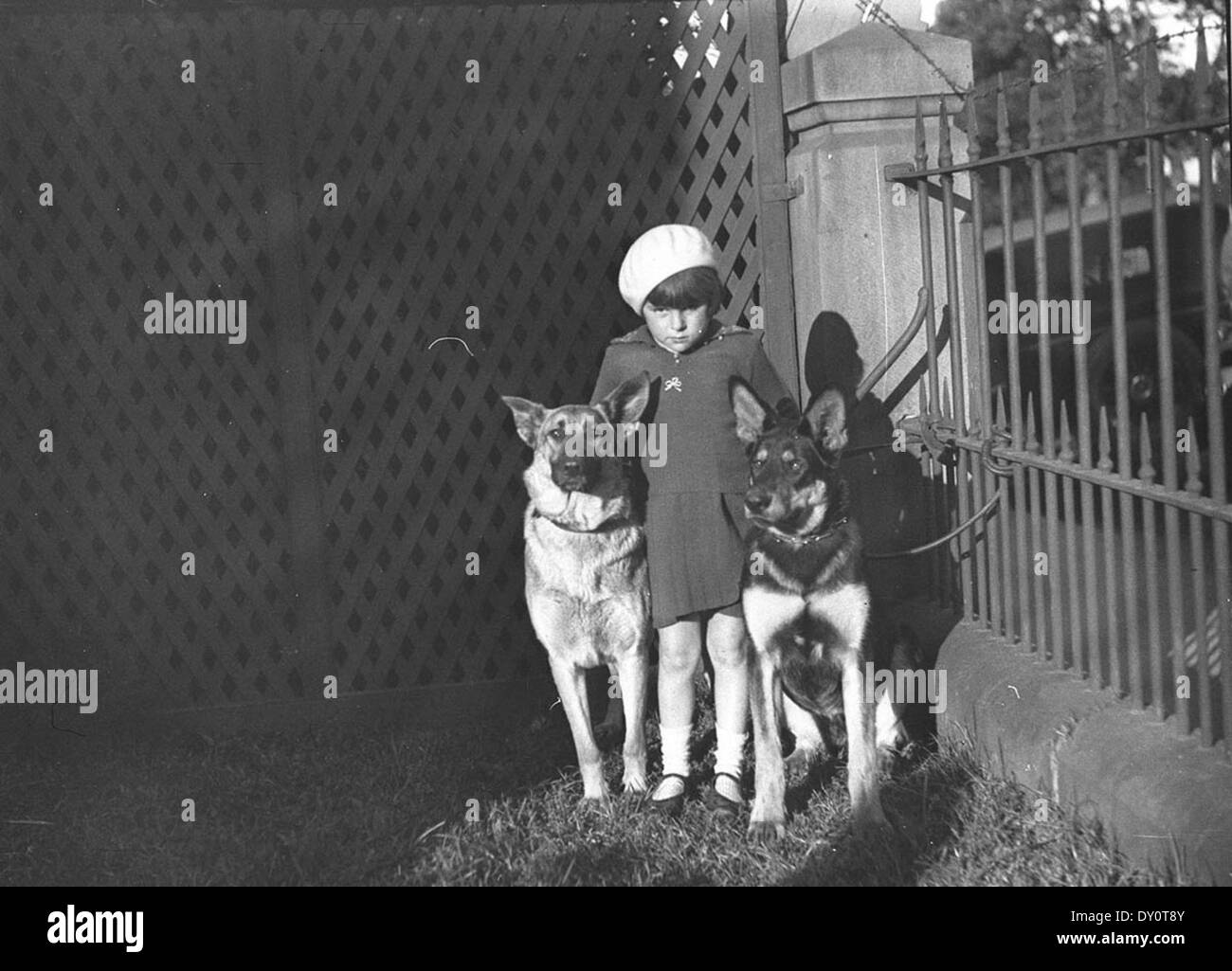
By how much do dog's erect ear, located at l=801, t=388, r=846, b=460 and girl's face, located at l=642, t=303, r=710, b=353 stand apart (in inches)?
19.5

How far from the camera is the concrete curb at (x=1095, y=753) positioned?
3547mm

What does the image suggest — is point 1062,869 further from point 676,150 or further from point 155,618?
point 155,618

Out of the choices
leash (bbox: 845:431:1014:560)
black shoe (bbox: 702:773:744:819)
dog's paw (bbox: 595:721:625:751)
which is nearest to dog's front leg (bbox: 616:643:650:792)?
black shoe (bbox: 702:773:744:819)

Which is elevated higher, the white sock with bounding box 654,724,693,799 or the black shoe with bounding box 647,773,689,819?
the white sock with bounding box 654,724,693,799

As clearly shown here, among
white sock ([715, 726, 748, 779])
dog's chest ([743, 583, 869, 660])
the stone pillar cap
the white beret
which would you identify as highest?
the stone pillar cap

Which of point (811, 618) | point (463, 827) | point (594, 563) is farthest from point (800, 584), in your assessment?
point (463, 827)

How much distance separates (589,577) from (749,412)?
0.82 meters

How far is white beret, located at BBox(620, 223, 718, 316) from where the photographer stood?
464cm

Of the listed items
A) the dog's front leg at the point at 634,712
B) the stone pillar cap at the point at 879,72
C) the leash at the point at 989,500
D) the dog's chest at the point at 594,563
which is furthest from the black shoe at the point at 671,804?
the stone pillar cap at the point at 879,72

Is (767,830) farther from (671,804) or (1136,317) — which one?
(1136,317)

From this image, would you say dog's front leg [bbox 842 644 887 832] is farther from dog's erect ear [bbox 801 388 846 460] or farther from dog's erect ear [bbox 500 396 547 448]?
dog's erect ear [bbox 500 396 547 448]

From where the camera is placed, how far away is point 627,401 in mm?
4730
